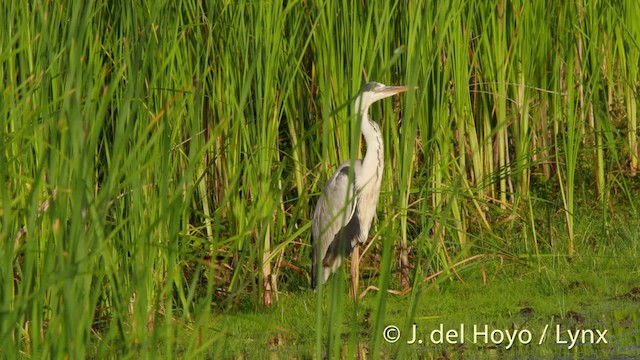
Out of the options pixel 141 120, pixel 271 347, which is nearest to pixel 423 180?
pixel 271 347

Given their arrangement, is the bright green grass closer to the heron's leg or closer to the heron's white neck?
the heron's leg

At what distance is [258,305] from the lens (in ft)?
16.4

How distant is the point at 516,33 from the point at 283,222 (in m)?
1.43

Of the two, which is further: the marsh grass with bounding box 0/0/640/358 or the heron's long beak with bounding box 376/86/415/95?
the heron's long beak with bounding box 376/86/415/95

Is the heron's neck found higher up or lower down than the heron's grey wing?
higher up

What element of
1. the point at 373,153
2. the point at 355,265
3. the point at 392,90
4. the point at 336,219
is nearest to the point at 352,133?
the point at 336,219

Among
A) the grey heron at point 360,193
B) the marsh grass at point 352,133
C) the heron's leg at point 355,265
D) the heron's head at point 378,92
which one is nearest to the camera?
the marsh grass at point 352,133

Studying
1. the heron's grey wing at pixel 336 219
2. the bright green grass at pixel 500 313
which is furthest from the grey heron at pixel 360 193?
the bright green grass at pixel 500 313

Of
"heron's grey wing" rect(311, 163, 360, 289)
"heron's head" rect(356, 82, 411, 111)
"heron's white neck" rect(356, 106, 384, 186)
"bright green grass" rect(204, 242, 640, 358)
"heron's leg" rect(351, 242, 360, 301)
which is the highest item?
"heron's head" rect(356, 82, 411, 111)

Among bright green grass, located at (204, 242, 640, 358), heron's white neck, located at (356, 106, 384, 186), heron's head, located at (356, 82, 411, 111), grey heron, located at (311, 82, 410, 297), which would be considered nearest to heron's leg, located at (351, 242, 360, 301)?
grey heron, located at (311, 82, 410, 297)

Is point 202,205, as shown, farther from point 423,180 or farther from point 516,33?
point 516,33

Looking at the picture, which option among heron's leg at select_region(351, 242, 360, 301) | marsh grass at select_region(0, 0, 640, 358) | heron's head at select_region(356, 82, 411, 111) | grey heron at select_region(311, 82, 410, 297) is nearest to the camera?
marsh grass at select_region(0, 0, 640, 358)

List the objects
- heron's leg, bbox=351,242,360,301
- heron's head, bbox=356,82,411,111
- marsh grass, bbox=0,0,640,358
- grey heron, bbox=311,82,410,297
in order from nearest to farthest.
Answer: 1. marsh grass, bbox=0,0,640,358
2. heron's head, bbox=356,82,411,111
3. grey heron, bbox=311,82,410,297
4. heron's leg, bbox=351,242,360,301

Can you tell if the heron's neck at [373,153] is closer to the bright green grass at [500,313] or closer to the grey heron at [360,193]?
the grey heron at [360,193]
